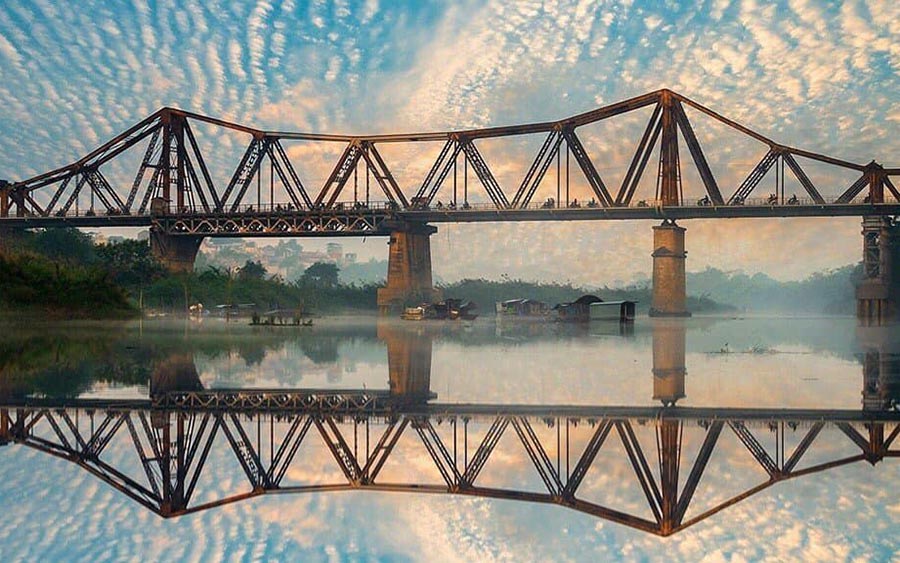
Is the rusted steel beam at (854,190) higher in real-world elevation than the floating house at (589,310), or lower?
higher

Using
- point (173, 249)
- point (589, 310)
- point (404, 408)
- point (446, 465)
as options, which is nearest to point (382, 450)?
point (446, 465)

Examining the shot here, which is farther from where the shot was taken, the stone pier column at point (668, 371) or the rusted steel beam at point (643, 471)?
the stone pier column at point (668, 371)

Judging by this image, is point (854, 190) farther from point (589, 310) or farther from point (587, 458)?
point (587, 458)

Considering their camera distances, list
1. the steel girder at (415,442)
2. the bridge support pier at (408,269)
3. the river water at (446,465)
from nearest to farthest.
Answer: the river water at (446,465) < the steel girder at (415,442) < the bridge support pier at (408,269)

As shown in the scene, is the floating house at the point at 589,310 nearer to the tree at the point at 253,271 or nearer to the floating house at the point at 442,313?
the floating house at the point at 442,313

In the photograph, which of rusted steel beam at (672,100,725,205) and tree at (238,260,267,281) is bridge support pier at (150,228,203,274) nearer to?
tree at (238,260,267,281)

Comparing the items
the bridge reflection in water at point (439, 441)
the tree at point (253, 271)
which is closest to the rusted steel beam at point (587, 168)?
the tree at point (253, 271)
